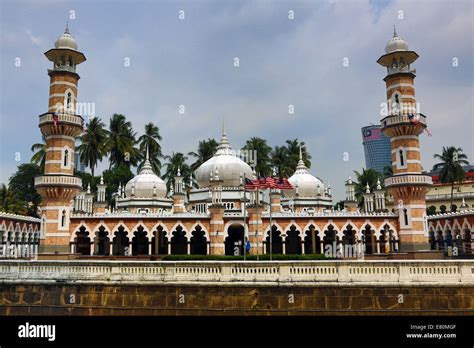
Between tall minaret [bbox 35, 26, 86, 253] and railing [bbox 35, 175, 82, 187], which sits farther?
tall minaret [bbox 35, 26, 86, 253]

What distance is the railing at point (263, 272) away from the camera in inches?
711

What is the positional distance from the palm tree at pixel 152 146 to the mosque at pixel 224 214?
2133 cm

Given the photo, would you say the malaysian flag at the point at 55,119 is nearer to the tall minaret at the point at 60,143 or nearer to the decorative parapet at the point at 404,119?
the tall minaret at the point at 60,143

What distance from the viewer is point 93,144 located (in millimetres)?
59750

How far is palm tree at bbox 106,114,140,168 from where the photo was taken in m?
63.1

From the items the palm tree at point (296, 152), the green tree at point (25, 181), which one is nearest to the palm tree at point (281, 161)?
the palm tree at point (296, 152)

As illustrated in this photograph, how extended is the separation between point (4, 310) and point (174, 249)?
2308 centimetres

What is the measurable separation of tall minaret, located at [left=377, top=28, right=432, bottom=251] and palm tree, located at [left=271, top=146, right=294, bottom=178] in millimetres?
34066

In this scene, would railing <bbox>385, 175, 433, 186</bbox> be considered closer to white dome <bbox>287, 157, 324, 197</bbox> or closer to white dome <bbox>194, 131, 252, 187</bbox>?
white dome <bbox>194, 131, 252, 187</bbox>

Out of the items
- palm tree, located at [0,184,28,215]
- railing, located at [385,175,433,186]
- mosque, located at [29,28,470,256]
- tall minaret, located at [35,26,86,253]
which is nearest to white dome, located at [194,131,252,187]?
mosque, located at [29,28,470,256]
